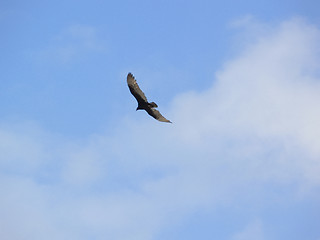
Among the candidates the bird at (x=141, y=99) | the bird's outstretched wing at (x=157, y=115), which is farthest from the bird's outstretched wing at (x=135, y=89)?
the bird's outstretched wing at (x=157, y=115)

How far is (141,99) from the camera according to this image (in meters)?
62.7

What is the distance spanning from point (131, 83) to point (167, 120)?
4.43 metres

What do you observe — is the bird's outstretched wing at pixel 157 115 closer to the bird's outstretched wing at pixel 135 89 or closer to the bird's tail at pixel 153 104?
the bird's tail at pixel 153 104

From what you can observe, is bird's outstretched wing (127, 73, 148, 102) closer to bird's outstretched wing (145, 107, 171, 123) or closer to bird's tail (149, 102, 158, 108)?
bird's tail (149, 102, 158, 108)

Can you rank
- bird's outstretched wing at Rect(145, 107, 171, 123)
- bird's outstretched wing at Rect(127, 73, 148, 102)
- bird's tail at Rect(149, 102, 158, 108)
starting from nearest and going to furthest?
1. bird's tail at Rect(149, 102, 158, 108)
2. bird's outstretched wing at Rect(127, 73, 148, 102)
3. bird's outstretched wing at Rect(145, 107, 171, 123)

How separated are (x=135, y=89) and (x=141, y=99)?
100 centimetres

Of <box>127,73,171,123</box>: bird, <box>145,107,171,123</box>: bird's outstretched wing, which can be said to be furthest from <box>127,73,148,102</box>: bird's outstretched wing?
<box>145,107,171,123</box>: bird's outstretched wing

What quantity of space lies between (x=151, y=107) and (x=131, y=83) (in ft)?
8.75

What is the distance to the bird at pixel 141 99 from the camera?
62.5 m

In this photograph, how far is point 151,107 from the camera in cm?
6259

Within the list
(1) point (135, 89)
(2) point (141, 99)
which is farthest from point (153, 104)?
(1) point (135, 89)

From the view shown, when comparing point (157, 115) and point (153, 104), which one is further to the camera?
point (157, 115)

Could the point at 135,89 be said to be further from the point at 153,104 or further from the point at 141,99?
the point at 153,104

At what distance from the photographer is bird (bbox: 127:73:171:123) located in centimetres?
6250
